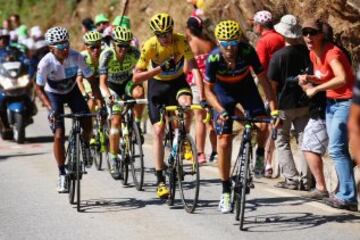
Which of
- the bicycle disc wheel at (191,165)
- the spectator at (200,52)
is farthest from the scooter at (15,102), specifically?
the bicycle disc wheel at (191,165)

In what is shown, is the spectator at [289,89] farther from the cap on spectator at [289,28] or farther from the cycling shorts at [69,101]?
the cycling shorts at [69,101]

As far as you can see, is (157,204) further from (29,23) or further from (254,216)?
(29,23)

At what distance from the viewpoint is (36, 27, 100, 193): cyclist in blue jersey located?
10805mm

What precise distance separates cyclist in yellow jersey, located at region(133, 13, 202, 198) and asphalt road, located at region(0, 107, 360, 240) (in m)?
0.70

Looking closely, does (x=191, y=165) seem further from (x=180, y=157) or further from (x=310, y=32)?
(x=310, y=32)

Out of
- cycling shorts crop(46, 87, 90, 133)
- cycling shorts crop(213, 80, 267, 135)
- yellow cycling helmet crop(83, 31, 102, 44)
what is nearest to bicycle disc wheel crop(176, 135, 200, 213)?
cycling shorts crop(213, 80, 267, 135)

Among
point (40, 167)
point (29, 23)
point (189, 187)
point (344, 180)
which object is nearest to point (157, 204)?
point (189, 187)

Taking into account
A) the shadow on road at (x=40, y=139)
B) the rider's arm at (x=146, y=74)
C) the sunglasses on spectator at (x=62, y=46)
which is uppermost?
the sunglasses on spectator at (x=62, y=46)

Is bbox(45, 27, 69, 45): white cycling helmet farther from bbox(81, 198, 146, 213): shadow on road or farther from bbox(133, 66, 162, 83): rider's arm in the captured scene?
bbox(81, 198, 146, 213): shadow on road

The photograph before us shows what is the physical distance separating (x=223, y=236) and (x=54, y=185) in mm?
3899

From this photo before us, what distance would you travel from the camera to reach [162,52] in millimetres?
10578

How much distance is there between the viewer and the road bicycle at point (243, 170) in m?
8.91

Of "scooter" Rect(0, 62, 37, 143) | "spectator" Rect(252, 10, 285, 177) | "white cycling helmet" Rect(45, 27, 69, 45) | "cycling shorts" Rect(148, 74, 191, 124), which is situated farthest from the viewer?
"scooter" Rect(0, 62, 37, 143)

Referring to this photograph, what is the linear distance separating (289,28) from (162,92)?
166 cm
